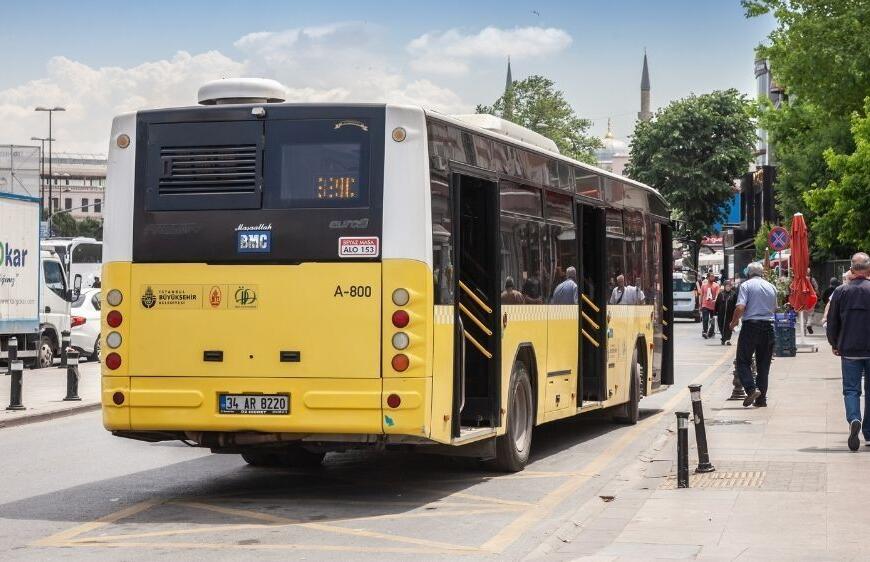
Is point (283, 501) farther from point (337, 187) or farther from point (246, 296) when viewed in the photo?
point (337, 187)

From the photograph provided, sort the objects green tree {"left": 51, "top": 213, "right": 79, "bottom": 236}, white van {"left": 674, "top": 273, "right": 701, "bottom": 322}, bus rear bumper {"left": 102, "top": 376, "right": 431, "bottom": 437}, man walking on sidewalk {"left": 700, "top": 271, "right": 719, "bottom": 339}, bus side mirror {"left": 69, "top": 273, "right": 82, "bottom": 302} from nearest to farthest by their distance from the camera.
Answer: bus rear bumper {"left": 102, "top": 376, "right": 431, "bottom": 437}
bus side mirror {"left": 69, "top": 273, "right": 82, "bottom": 302}
man walking on sidewalk {"left": 700, "top": 271, "right": 719, "bottom": 339}
white van {"left": 674, "top": 273, "right": 701, "bottom": 322}
green tree {"left": 51, "top": 213, "right": 79, "bottom": 236}

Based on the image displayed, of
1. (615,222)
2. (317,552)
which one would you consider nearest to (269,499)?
(317,552)

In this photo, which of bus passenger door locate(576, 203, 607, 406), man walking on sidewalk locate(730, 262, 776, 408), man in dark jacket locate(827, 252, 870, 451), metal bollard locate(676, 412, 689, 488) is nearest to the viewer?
metal bollard locate(676, 412, 689, 488)

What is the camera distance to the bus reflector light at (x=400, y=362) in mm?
10758

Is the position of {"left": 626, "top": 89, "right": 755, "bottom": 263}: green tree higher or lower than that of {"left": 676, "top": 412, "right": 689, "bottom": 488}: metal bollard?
higher

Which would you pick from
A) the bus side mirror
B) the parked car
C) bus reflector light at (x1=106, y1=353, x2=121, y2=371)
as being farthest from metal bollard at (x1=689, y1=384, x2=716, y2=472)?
the parked car

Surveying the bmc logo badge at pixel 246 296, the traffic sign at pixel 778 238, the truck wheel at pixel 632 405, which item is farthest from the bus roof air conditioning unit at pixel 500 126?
the traffic sign at pixel 778 238

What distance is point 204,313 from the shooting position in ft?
36.7

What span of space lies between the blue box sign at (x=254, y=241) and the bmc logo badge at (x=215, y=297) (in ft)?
1.10

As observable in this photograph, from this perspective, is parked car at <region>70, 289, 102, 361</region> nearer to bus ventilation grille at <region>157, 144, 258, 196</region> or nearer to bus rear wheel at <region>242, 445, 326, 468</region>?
bus rear wheel at <region>242, 445, 326, 468</region>

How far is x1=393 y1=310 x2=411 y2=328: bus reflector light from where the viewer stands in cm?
1077

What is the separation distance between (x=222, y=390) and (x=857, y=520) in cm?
454

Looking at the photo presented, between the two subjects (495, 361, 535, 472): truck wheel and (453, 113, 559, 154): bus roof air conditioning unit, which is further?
(495, 361, 535, 472): truck wheel

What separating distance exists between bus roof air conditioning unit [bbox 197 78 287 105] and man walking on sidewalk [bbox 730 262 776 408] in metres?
9.82
